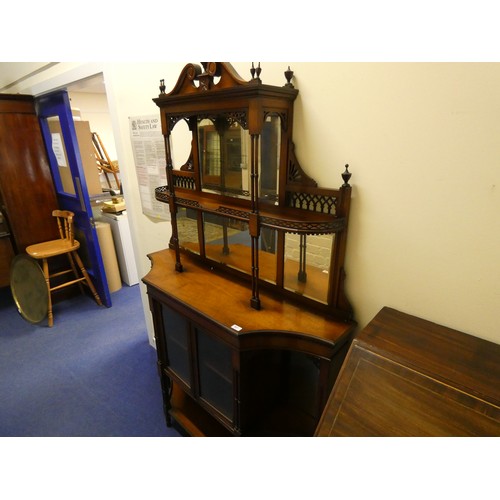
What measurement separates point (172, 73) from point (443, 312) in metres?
1.60

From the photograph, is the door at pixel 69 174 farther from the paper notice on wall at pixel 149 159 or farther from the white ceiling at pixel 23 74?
the paper notice on wall at pixel 149 159

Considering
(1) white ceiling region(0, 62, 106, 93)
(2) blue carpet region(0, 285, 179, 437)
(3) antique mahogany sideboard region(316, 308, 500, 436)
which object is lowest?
(2) blue carpet region(0, 285, 179, 437)

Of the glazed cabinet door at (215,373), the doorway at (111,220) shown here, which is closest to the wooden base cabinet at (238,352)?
the glazed cabinet door at (215,373)

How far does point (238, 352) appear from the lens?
1140 mm

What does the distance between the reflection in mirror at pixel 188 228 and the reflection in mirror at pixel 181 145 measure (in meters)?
0.24

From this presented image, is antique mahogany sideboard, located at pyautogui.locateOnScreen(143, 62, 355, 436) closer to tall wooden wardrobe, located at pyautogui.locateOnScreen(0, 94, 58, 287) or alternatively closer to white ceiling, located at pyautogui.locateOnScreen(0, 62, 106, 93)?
white ceiling, located at pyautogui.locateOnScreen(0, 62, 106, 93)

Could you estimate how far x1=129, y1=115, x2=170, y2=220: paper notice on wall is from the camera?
1781mm

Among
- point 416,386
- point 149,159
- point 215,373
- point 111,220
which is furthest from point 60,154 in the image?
point 416,386

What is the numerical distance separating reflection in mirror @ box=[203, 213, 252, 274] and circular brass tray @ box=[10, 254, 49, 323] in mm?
2108

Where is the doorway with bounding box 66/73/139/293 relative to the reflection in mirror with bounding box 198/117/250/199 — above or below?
below

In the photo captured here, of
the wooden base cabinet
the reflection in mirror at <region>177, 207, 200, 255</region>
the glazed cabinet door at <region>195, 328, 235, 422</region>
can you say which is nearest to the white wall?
the wooden base cabinet

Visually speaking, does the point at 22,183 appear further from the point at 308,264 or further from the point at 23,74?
the point at 308,264

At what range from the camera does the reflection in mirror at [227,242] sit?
4.76 ft

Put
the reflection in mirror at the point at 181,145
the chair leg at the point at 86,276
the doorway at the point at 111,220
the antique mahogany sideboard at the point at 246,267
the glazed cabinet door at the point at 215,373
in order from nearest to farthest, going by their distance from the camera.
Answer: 1. the antique mahogany sideboard at the point at 246,267
2. the glazed cabinet door at the point at 215,373
3. the reflection in mirror at the point at 181,145
4. the chair leg at the point at 86,276
5. the doorway at the point at 111,220
